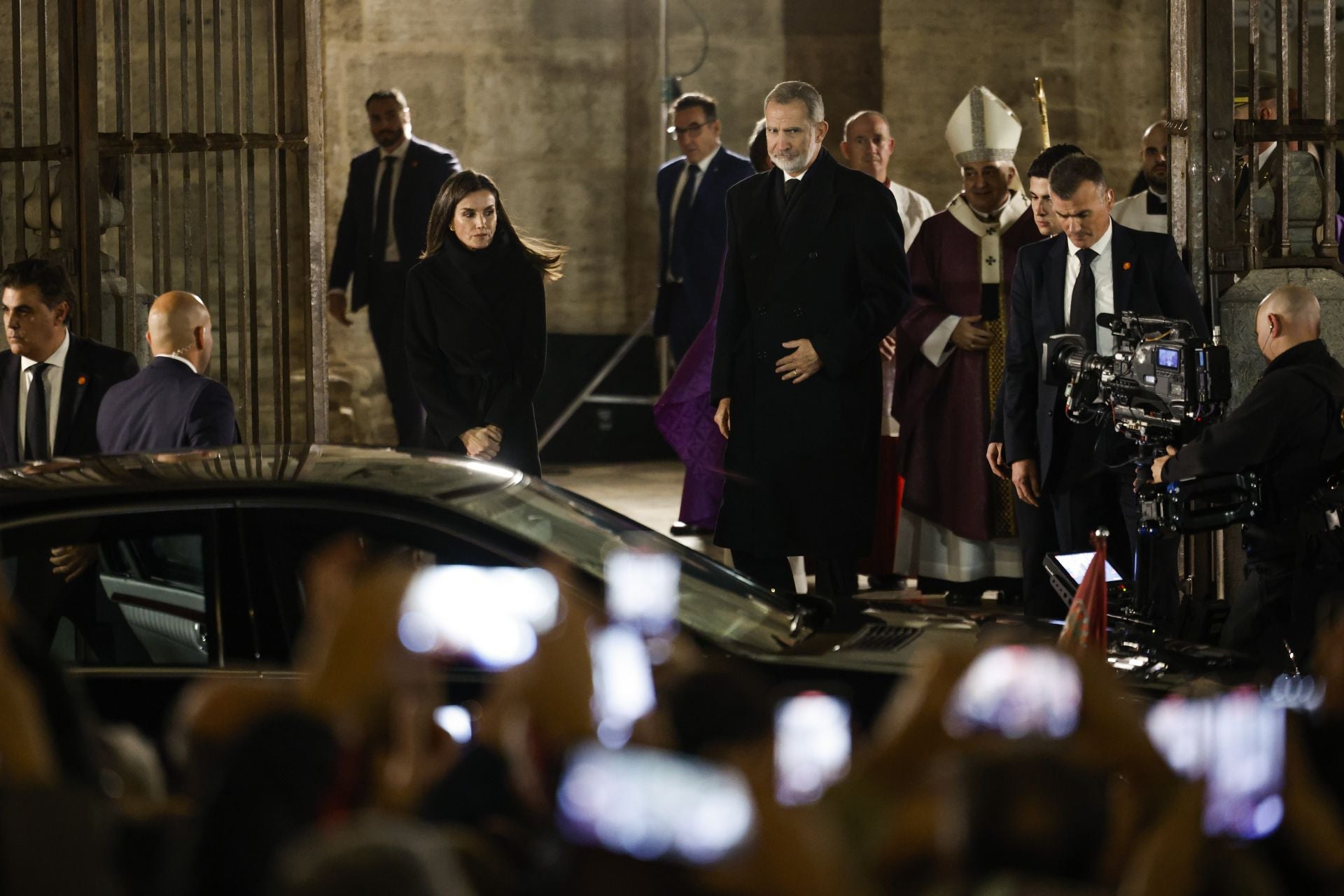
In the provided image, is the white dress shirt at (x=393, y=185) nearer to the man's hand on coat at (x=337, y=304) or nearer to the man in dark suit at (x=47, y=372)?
the man's hand on coat at (x=337, y=304)

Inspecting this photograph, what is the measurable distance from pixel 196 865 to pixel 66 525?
243 cm

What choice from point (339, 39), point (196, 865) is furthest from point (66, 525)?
point (339, 39)

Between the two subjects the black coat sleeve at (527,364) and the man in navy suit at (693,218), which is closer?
the black coat sleeve at (527,364)

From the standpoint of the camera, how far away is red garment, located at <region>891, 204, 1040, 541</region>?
7.46m

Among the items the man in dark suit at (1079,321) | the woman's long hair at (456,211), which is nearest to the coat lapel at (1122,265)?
the man in dark suit at (1079,321)

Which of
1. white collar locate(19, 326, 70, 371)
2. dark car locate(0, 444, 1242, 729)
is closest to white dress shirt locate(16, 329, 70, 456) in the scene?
white collar locate(19, 326, 70, 371)

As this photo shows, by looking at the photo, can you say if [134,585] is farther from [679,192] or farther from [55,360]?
[679,192]

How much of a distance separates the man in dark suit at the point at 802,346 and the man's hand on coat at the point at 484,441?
76cm

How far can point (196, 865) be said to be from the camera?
1310 mm

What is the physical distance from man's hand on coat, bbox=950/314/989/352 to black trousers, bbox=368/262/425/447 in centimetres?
323

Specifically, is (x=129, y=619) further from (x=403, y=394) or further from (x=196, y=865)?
(x=403, y=394)

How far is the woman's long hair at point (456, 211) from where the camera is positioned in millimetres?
6359

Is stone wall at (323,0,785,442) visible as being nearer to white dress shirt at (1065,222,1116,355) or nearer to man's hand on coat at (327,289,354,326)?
man's hand on coat at (327,289,354,326)

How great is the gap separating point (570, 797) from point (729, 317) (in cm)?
524
